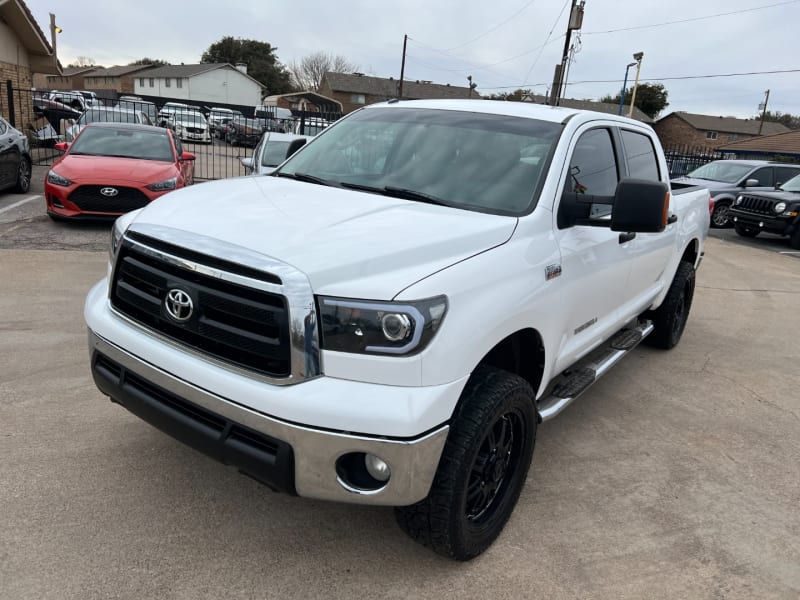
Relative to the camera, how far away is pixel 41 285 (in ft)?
20.0

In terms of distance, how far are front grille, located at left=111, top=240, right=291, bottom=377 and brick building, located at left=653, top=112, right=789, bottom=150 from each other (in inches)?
3033

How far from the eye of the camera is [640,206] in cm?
283

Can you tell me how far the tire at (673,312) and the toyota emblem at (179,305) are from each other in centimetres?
429

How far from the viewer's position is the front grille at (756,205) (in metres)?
13.5

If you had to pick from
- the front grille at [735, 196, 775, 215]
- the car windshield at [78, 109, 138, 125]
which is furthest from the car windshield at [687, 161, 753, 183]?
the car windshield at [78, 109, 138, 125]

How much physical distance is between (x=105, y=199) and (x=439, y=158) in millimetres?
6835

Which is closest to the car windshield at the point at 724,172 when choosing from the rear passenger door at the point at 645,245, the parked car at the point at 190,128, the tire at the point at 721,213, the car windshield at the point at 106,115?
the tire at the point at 721,213

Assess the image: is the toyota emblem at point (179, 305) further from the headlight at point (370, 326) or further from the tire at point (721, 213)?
the tire at point (721, 213)

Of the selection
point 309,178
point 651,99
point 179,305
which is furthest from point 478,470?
point 651,99

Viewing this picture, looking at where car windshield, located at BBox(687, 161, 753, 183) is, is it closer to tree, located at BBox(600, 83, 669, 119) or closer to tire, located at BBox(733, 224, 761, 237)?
tire, located at BBox(733, 224, 761, 237)

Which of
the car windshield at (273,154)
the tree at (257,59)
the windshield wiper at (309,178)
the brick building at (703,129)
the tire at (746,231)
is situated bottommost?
the tire at (746,231)

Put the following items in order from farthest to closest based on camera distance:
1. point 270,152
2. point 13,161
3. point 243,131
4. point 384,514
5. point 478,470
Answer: point 243,131 → point 13,161 → point 270,152 → point 384,514 → point 478,470

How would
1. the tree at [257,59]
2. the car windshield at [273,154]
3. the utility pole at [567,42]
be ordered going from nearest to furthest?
the car windshield at [273,154] < the utility pole at [567,42] < the tree at [257,59]

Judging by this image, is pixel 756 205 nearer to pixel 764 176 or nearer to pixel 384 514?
pixel 764 176
